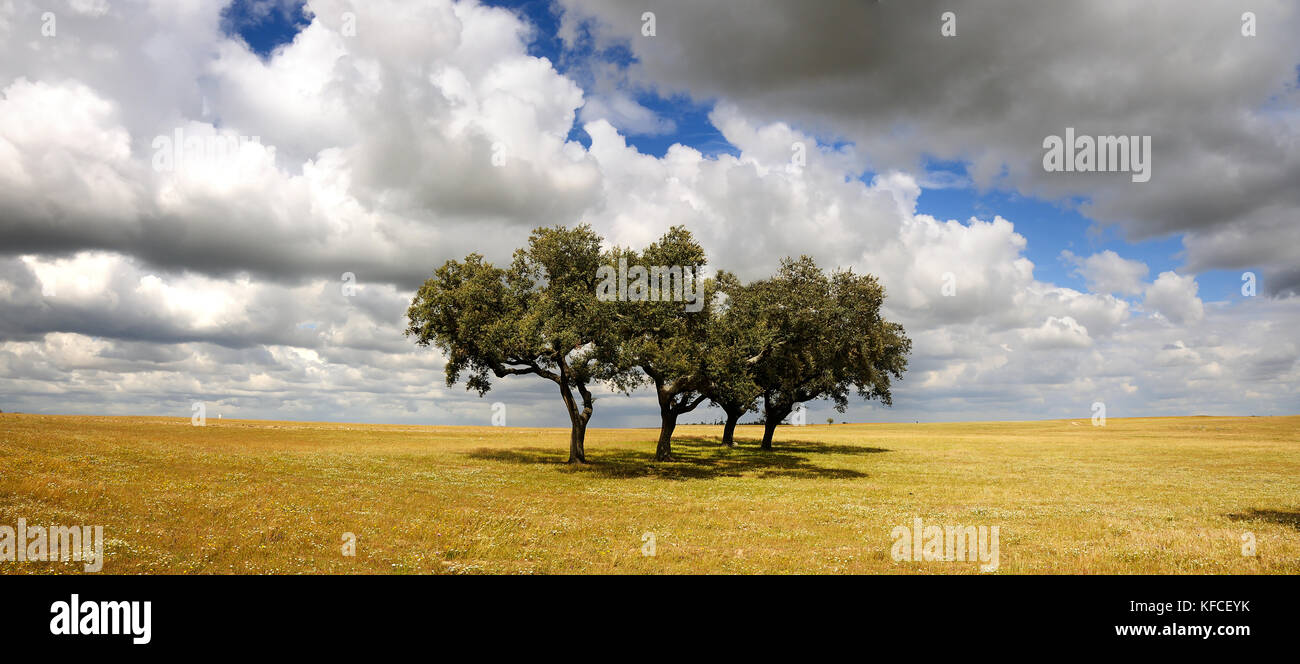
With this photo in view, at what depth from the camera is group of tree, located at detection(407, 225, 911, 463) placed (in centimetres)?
4266

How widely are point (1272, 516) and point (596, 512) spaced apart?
32118 mm

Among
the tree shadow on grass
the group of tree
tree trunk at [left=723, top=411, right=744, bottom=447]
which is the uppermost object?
the group of tree

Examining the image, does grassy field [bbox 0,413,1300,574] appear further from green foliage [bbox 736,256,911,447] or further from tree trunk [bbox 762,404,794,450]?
tree trunk [bbox 762,404,794,450]

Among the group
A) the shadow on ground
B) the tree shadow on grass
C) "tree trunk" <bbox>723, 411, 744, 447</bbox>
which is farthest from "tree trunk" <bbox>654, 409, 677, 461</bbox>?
the tree shadow on grass

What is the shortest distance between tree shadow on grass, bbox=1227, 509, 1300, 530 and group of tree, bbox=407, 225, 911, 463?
928 inches

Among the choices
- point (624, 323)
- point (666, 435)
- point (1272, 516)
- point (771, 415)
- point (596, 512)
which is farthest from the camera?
point (771, 415)

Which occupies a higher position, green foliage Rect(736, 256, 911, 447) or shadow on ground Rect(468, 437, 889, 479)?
green foliage Rect(736, 256, 911, 447)

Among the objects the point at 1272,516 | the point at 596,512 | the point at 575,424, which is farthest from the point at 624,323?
the point at 1272,516

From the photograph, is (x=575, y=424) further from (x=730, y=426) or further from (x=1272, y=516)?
(x=1272, y=516)

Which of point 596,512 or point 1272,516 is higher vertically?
point 596,512

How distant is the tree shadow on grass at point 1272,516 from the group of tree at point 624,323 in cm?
2357

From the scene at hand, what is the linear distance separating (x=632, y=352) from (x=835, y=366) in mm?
21242

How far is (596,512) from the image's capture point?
2608 centimetres
